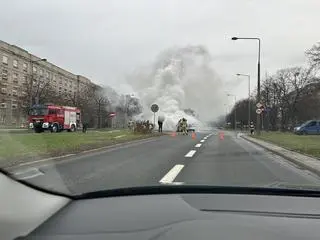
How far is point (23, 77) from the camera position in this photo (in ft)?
177

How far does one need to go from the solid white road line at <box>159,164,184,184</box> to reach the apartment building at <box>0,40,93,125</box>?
1786cm

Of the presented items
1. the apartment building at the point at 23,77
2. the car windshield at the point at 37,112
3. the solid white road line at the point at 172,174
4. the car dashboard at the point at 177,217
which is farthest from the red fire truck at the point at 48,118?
the car dashboard at the point at 177,217

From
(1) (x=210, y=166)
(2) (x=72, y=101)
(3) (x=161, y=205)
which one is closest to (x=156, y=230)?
(3) (x=161, y=205)

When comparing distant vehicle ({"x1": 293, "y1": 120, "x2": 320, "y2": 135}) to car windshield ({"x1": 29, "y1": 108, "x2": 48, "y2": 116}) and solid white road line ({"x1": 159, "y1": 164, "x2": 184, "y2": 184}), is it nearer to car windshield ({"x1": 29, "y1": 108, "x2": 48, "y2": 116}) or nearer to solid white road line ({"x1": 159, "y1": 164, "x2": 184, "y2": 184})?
car windshield ({"x1": 29, "y1": 108, "x2": 48, "y2": 116})

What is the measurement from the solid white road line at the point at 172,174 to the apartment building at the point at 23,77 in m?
17.9

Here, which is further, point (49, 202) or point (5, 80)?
point (5, 80)

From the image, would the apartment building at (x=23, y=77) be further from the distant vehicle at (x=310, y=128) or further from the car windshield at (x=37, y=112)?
the distant vehicle at (x=310, y=128)

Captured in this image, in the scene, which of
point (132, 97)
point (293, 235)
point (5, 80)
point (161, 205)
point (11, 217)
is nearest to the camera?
point (293, 235)

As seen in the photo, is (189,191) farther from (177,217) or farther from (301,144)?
(301,144)

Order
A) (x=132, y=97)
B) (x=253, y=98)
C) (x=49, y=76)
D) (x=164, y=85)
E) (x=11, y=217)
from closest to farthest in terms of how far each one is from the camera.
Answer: (x=11, y=217)
(x=49, y=76)
(x=253, y=98)
(x=132, y=97)
(x=164, y=85)

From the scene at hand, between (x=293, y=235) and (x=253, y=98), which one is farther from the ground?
(x=253, y=98)

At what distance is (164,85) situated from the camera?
4636 inches

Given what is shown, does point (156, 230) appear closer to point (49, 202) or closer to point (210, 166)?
point (49, 202)

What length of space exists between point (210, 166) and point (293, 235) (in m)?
12.8
